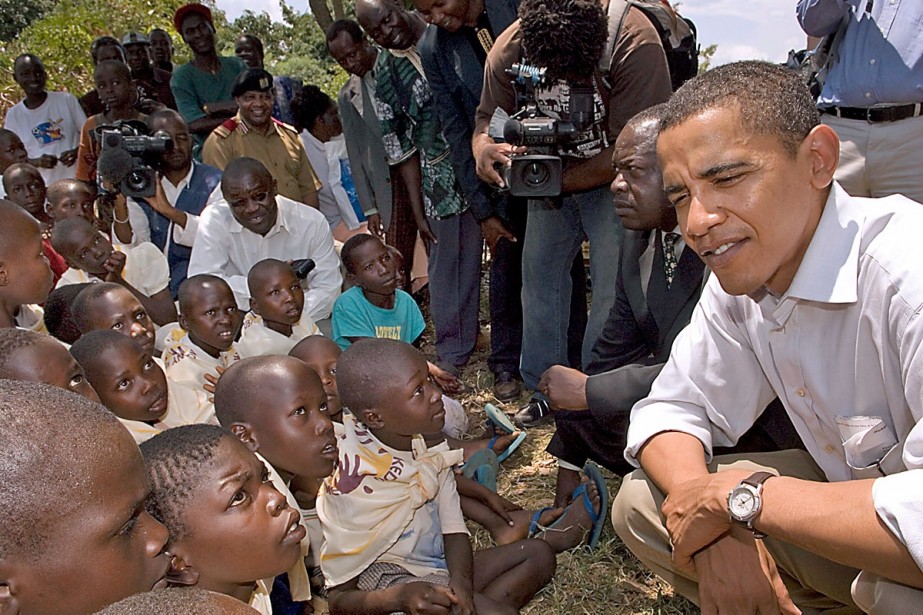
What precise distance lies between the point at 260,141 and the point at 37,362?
2698mm

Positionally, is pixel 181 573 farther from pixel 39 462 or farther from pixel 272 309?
pixel 272 309

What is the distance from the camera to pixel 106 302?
A: 2.78 m

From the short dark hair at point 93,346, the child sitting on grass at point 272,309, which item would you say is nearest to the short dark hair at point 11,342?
the short dark hair at point 93,346

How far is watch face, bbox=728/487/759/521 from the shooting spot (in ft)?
4.80

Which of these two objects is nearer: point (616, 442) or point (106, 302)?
point (616, 442)

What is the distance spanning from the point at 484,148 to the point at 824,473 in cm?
195

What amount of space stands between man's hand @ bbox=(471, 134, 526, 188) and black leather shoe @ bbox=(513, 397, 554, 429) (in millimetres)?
976

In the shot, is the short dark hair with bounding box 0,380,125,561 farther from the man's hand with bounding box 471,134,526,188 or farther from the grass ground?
the man's hand with bounding box 471,134,526,188

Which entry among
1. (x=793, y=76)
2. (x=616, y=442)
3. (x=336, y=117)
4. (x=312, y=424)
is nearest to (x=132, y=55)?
(x=336, y=117)

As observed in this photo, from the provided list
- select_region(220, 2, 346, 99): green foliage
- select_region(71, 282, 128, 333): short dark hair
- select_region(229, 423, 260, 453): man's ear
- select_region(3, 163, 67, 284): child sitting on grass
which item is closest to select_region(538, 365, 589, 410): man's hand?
select_region(229, 423, 260, 453): man's ear

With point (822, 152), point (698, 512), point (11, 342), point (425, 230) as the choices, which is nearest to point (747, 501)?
point (698, 512)

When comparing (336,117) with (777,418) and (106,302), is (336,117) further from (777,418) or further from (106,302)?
(777,418)

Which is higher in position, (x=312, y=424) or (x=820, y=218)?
(x=820, y=218)

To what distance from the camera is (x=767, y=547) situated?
175 centimetres
